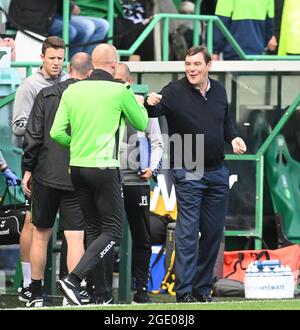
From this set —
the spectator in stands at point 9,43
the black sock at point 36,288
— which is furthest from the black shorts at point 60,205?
the spectator in stands at point 9,43

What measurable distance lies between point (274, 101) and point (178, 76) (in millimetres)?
1069

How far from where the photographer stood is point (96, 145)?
12.3 m

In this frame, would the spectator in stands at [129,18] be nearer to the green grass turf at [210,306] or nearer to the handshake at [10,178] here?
the handshake at [10,178]

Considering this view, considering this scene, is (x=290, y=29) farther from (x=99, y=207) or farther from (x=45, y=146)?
(x=99, y=207)

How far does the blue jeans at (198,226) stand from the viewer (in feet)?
43.0

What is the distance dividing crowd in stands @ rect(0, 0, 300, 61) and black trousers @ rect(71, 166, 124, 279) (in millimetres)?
4232

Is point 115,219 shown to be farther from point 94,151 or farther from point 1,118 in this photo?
point 1,118

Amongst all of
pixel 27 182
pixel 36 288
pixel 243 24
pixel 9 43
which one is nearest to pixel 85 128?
pixel 27 182

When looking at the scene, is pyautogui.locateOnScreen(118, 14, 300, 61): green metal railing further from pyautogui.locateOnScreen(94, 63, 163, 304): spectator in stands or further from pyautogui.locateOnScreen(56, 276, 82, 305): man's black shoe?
pyautogui.locateOnScreen(56, 276, 82, 305): man's black shoe

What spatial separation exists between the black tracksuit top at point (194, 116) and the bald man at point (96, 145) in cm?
77

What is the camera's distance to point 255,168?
627 inches

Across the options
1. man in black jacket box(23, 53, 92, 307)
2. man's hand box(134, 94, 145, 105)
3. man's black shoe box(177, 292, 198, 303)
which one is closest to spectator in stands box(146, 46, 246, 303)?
man's black shoe box(177, 292, 198, 303)
